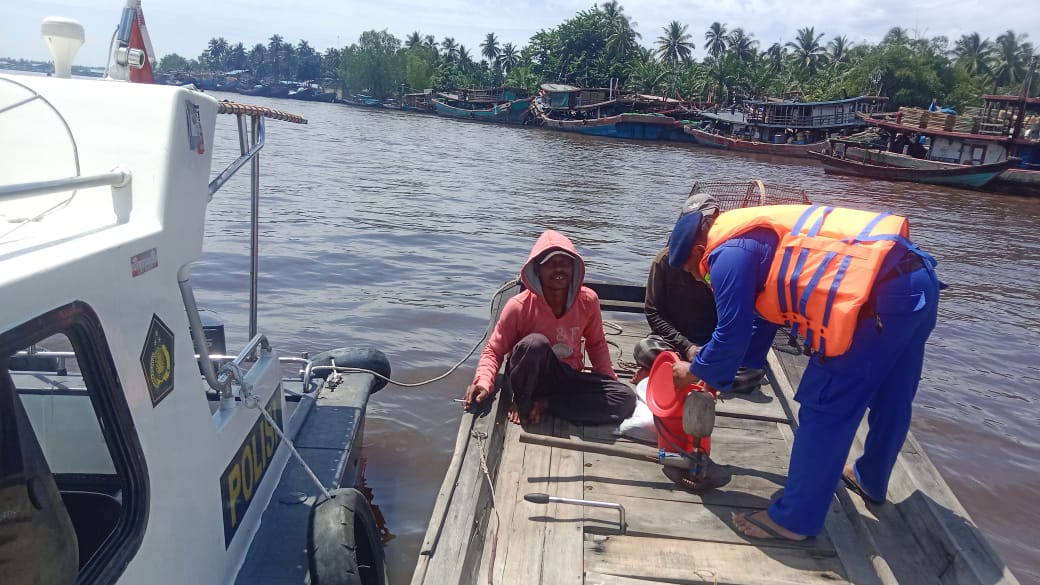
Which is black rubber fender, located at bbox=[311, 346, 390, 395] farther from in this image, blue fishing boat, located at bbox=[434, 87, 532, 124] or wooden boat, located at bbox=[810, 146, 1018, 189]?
blue fishing boat, located at bbox=[434, 87, 532, 124]

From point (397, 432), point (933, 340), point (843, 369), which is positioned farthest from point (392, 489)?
point (933, 340)

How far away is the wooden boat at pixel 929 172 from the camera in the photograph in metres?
28.1

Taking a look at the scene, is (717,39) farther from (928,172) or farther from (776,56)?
(928,172)

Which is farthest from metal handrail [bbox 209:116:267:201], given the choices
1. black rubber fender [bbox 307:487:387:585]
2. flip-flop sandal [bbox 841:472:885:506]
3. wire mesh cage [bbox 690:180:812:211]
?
wire mesh cage [bbox 690:180:812:211]

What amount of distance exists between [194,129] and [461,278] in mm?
7860

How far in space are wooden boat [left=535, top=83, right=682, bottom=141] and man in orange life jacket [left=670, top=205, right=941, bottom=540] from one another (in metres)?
43.4

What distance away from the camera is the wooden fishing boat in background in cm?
283

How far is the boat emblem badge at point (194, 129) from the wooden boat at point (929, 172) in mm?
32032

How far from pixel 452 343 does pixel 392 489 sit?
293 centimetres

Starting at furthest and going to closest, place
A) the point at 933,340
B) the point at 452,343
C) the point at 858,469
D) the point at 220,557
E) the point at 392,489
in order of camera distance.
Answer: the point at 933,340 < the point at 452,343 < the point at 392,489 < the point at 858,469 < the point at 220,557

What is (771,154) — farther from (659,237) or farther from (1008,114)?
(659,237)

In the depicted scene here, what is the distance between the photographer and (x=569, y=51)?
6812 centimetres

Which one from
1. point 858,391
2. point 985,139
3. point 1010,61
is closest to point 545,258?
point 858,391

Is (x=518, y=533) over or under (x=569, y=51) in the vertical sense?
under
